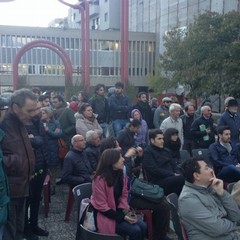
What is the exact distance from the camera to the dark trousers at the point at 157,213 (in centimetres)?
444

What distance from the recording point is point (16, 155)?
3.21 meters

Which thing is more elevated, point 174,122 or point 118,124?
point 174,122

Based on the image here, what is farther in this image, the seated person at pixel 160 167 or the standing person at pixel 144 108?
the standing person at pixel 144 108

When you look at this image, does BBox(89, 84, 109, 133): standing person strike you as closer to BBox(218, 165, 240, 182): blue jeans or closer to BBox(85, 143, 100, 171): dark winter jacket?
BBox(85, 143, 100, 171): dark winter jacket

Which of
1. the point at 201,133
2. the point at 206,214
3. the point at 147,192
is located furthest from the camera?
the point at 201,133

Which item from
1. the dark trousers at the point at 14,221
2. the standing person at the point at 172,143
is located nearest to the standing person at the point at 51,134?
the standing person at the point at 172,143

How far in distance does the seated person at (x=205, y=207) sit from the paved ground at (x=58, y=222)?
142 centimetres

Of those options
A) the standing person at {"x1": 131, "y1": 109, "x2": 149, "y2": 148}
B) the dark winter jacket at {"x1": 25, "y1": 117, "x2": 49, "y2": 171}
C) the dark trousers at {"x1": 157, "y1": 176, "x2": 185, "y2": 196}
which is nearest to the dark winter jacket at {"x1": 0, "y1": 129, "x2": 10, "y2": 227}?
the dark winter jacket at {"x1": 25, "y1": 117, "x2": 49, "y2": 171}

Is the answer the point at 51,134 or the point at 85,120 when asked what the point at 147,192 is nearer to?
the point at 51,134

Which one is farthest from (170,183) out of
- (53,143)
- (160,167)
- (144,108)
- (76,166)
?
(144,108)

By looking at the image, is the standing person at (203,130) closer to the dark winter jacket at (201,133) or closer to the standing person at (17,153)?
the dark winter jacket at (201,133)

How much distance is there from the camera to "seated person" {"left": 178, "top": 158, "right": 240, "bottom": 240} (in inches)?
126

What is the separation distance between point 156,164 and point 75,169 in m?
1.16

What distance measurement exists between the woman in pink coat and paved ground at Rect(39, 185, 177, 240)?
3.24 ft
